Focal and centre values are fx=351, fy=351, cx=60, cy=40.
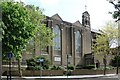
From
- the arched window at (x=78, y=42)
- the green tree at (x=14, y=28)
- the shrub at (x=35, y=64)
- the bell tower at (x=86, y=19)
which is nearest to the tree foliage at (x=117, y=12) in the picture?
the green tree at (x=14, y=28)

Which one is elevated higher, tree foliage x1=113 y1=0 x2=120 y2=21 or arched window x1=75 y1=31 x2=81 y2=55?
arched window x1=75 y1=31 x2=81 y2=55

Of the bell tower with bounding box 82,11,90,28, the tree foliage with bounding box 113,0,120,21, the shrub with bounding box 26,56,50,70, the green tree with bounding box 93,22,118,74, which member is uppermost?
the bell tower with bounding box 82,11,90,28

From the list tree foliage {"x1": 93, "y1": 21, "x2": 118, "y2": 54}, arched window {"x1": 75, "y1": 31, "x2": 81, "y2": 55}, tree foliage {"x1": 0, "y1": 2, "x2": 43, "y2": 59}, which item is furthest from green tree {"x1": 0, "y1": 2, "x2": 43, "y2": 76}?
arched window {"x1": 75, "y1": 31, "x2": 81, "y2": 55}

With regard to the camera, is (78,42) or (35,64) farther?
(78,42)

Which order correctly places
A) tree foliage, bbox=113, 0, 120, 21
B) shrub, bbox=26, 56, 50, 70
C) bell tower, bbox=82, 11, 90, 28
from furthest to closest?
bell tower, bbox=82, 11, 90, 28, shrub, bbox=26, 56, 50, 70, tree foliage, bbox=113, 0, 120, 21

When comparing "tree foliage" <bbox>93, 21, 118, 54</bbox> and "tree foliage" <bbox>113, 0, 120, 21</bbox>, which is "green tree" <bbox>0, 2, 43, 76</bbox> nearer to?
"tree foliage" <bbox>113, 0, 120, 21</bbox>

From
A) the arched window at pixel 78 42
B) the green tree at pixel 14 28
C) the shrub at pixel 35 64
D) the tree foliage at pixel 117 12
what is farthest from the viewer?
the arched window at pixel 78 42

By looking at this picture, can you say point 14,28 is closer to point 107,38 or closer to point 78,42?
point 107,38

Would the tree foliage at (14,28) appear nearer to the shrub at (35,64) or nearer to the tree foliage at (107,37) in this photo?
the shrub at (35,64)

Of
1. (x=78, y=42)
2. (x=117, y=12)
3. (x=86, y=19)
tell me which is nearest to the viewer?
(x=117, y=12)

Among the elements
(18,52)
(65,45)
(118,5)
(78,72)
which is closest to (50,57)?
(65,45)

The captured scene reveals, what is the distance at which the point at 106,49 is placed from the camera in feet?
232

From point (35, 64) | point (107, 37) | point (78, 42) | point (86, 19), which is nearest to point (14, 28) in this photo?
point (35, 64)

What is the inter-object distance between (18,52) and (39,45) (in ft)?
57.7
